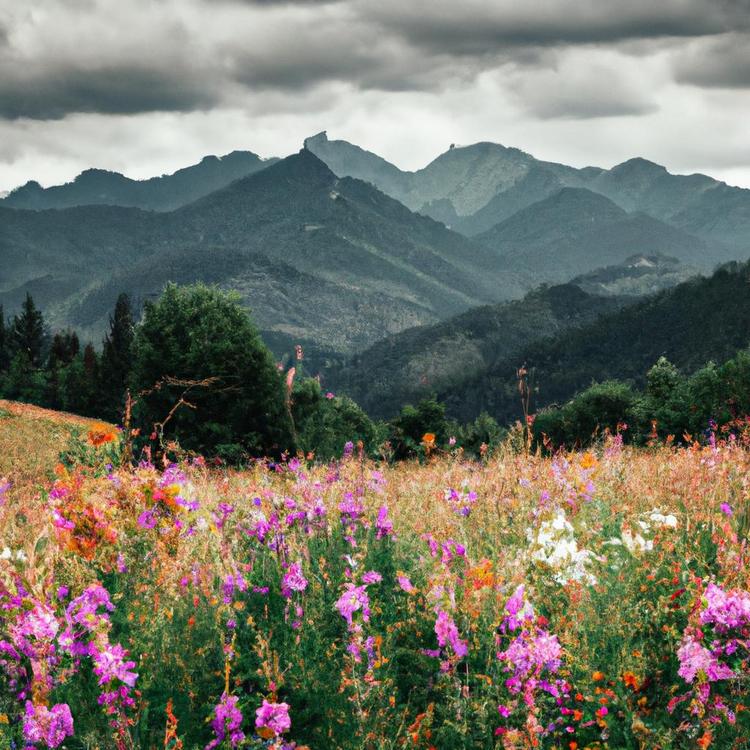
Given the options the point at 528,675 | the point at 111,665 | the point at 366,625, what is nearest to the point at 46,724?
the point at 111,665

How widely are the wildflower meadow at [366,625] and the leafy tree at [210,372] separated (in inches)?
1260

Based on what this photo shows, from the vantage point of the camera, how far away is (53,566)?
386 centimetres

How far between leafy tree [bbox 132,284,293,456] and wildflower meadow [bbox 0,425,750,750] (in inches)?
1260

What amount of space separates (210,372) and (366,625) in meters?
34.3

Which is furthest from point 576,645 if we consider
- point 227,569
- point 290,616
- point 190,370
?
point 190,370

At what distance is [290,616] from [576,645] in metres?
1.44

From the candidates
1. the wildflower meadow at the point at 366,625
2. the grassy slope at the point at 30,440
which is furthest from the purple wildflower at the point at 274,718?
the grassy slope at the point at 30,440

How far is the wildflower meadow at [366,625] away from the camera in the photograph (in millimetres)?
3053

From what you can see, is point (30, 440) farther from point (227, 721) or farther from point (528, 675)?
point (528, 675)

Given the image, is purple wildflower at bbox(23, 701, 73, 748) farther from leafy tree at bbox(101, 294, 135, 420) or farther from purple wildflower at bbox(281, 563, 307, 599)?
leafy tree at bbox(101, 294, 135, 420)

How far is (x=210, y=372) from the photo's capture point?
3688cm

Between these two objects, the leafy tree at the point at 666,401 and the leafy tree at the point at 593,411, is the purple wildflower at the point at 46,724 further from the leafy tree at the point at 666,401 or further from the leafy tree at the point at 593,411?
the leafy tree at the point at 593,411

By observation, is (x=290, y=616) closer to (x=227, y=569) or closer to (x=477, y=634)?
(x=227, y=569)

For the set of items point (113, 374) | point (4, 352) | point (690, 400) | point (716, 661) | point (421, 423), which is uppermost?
point (4, 352)
